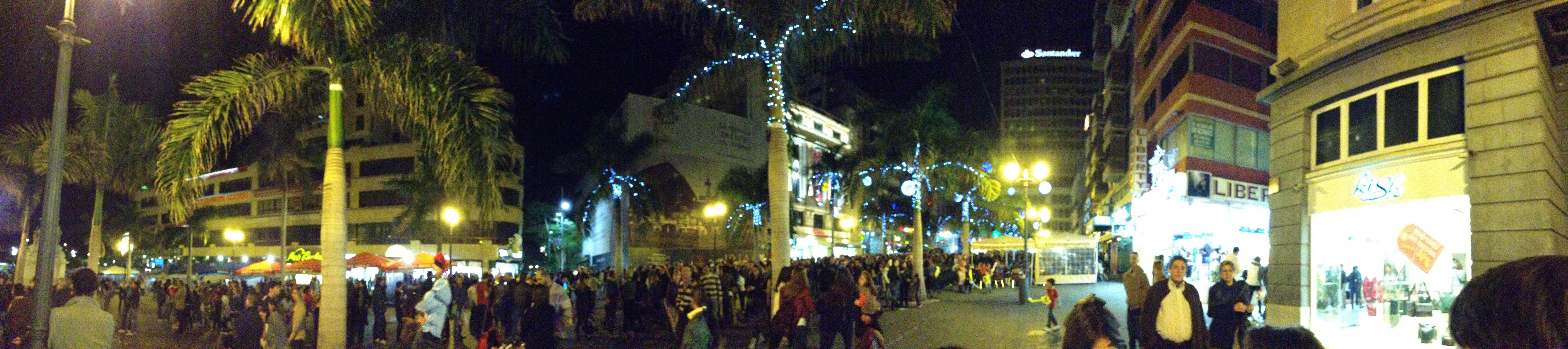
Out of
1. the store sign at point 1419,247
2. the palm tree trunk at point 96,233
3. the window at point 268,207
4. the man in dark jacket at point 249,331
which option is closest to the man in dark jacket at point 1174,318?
the store sign at point 1419,247

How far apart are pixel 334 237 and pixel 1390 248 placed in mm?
14178

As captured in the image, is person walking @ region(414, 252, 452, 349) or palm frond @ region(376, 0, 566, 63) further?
palm frond @ region(376, 0, 566, 63)

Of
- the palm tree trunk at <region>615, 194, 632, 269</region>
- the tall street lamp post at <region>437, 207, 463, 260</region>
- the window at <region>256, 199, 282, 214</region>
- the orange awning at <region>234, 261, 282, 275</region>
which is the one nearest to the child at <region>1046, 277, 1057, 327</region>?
the tall street lamp post at <region>437, 207, 463, 260</region>

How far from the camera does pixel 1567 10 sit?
37.3ft

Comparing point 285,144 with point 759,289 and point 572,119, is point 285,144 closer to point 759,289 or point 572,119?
point 759,289

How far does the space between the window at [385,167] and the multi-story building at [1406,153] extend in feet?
195

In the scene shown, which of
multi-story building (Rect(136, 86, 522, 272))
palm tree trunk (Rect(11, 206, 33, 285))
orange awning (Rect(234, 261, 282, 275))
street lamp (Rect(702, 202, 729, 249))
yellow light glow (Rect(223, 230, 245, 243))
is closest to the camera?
palm tree trunk (Rect(11, 206, 33, 285))

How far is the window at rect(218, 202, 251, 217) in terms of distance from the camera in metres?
76.3

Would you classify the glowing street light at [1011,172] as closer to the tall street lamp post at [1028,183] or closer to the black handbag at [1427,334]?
the tall street lamp post at [1028,183]

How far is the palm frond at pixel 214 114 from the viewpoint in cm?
1241

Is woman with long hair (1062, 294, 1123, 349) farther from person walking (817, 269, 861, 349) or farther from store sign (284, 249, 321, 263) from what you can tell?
store sign (284, 249, 321, 263)

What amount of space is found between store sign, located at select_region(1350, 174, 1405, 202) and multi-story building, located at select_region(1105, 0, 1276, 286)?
11665mm

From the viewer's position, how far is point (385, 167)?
67.7 meters

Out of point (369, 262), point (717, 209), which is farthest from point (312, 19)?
point (717, 209)
